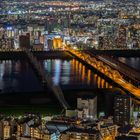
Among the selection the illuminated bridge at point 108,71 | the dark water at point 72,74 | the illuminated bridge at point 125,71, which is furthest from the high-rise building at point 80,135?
the illuminated bridge at point 125,71

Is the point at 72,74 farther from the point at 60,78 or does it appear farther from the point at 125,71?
the point at 125,71

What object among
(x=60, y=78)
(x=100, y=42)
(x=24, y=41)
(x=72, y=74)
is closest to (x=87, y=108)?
(x=60, y=78)

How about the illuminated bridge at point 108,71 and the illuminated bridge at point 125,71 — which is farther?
the illuminated bridge at point 125,71

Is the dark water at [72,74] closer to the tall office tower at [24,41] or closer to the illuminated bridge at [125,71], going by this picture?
the illuminated bridge at [125,71]

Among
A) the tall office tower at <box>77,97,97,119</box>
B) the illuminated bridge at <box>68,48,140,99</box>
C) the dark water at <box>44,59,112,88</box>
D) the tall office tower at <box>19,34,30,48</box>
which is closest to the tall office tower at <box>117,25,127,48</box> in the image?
the illuminated bridge at <box>68,48,140,99</box>

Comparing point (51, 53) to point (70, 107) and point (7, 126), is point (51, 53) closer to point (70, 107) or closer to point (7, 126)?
point (70, 107)

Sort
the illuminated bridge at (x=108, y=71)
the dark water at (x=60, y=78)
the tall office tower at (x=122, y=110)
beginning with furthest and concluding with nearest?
the illuminated bridge at (x=108, y=71) → the dark water at (x=60, y=78) → the tall office tower at (x=122, y=110)

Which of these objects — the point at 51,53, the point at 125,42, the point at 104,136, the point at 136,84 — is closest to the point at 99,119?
the point at 104,136
